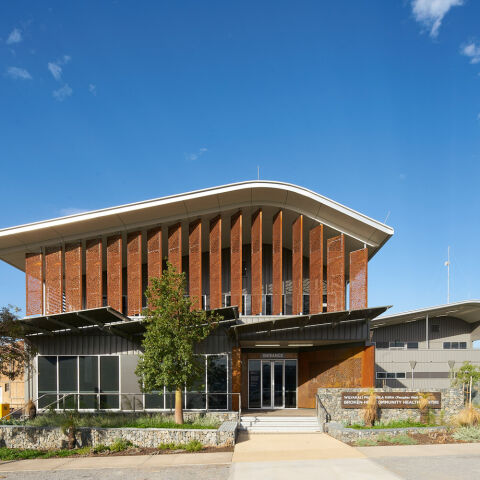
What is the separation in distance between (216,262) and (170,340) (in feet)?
20.9

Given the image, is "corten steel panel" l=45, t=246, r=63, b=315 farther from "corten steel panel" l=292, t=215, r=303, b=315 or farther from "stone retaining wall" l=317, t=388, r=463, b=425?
"stone retaining wall" l=317, t=388, r=463, b=425

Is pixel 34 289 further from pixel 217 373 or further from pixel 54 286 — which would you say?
pixel 217 373

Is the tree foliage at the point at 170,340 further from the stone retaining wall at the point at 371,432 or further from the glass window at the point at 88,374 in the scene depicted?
the stone retaining wall at the point at 371,432

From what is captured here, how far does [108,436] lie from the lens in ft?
54.6

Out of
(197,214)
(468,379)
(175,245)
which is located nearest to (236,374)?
(175,245)

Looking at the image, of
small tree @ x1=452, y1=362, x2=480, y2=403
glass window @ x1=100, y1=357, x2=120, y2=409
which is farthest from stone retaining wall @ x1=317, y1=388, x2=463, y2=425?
glass window @ x1=100, y1=357, x2=120, y2=409

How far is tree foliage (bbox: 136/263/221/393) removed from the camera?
58.2ft

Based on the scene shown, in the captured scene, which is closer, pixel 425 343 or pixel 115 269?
pixel 115 269

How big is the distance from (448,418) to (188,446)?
1023 cm

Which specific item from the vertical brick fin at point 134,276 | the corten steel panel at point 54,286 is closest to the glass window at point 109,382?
the vertical brick fin at point 134,276

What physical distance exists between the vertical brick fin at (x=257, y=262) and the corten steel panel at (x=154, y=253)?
4.30 meters

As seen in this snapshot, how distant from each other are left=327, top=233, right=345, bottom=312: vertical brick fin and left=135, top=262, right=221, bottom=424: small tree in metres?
7.46

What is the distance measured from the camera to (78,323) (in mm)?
20406

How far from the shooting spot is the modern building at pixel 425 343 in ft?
109
